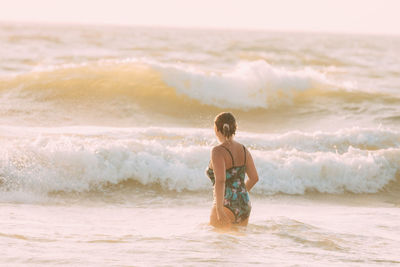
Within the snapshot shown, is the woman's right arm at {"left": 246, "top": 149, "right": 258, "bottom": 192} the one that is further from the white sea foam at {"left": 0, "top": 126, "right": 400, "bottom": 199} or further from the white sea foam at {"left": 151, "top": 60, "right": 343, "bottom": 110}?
the white sea foam at {"left": 151, "top": 60, "right": 343, "bottom": 110}

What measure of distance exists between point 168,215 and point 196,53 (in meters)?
29.7

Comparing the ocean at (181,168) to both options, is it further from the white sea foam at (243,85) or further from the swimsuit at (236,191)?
the swimsuit at (236,191)

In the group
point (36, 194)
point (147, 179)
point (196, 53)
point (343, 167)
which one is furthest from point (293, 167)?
point (196, 53)

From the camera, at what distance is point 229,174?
5.49 m

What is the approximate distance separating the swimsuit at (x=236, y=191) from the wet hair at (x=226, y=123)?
321 mm

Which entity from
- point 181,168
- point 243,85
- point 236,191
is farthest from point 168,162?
point 243,85

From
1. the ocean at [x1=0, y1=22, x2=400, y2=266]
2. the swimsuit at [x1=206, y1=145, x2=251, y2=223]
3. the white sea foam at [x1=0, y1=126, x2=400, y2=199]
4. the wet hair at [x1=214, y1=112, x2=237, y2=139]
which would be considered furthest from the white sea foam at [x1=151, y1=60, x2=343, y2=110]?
the wet hair at [x1=214, y1=112, x2=237, y2=139]

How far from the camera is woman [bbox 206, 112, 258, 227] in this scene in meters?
5.25

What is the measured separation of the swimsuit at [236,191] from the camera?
18.0 ft

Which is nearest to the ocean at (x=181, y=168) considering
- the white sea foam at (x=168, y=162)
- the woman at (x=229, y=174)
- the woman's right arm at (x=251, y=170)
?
the white sea foam at (x=168, y=162)

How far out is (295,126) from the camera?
54.2ft

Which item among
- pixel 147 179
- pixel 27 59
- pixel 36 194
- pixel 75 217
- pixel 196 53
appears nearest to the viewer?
pixel 75 217

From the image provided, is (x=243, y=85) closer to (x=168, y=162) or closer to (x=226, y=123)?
(x=168, y=162)

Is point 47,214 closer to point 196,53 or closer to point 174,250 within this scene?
point 174,250
